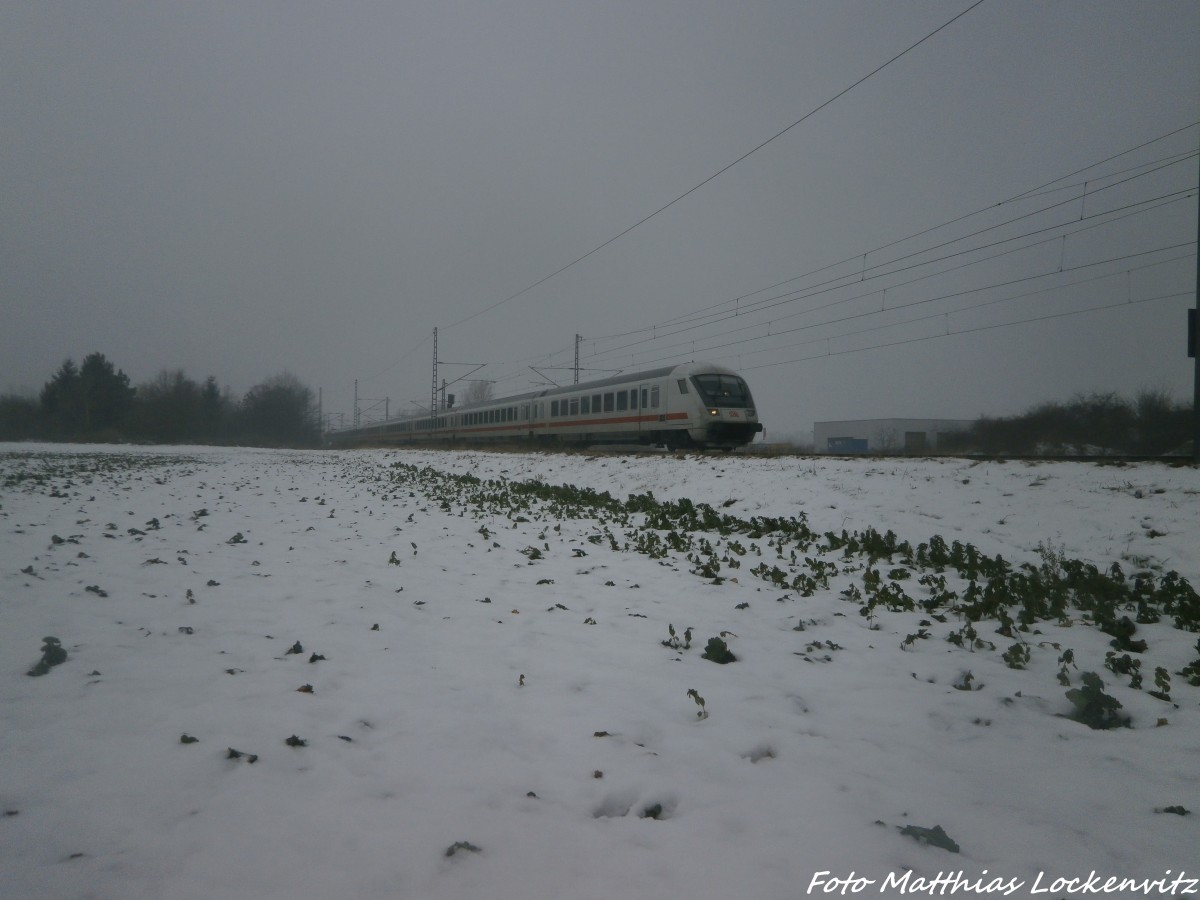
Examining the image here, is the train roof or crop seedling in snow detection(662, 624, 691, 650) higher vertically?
the train roof

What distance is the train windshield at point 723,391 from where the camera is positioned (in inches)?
767

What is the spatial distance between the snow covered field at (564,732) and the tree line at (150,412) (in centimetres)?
5305

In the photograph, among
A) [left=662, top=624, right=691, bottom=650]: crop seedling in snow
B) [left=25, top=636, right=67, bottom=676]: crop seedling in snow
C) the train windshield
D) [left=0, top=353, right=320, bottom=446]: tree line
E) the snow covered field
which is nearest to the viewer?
the snow covered field

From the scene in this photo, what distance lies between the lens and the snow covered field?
2.05 m

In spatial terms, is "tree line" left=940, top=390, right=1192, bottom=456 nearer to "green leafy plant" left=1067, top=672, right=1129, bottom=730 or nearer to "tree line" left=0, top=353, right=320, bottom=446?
"green leafy plant" left=1067, top=672, right=1129, bottom=730

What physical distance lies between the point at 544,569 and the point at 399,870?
4.36m

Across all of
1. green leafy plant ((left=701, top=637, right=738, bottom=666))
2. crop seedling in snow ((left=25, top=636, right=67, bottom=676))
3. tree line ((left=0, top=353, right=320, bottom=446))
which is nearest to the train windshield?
green leafy plant ((left=701, top=637, right=738, bottom=666))

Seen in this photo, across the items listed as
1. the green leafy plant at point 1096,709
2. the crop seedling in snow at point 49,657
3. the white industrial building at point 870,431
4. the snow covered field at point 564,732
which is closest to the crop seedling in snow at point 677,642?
the snow covered field at point 564,732

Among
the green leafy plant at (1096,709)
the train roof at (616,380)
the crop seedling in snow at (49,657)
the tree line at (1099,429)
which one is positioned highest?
the train roof at (616,380)

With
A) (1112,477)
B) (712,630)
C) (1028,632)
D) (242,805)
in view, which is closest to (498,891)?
(242,805)

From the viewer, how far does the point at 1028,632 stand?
14.6 ft

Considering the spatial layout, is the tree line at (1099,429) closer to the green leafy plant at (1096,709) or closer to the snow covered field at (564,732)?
the snow covered field at (564,732)

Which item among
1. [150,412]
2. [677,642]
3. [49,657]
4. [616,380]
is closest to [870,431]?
[616,380]

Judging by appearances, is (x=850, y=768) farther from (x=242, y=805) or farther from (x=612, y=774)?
(x=242, y=805)
